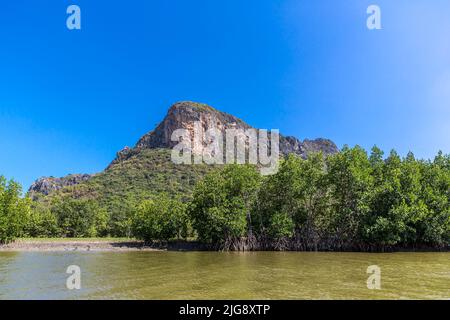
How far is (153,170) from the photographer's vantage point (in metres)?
125

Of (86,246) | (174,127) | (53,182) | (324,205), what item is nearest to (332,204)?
(324,205)

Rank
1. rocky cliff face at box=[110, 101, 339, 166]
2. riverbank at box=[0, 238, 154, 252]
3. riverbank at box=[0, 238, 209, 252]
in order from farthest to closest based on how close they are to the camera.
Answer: rocky cliff face at box=[110, 101, 339, 166] → riverbank at box=[0, 238, 209, 252] → riverbank at box=[0, 238, 154, 252]

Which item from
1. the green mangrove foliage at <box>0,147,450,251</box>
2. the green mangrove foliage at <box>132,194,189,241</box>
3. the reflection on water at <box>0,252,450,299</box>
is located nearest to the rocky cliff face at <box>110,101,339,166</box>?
the green mangrove foliage at <box>132,194,189,241</box>

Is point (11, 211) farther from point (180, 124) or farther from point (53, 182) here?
point (53, 182)

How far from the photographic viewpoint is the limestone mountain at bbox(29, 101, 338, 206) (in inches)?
4181

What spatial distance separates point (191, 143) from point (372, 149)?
12485 cm

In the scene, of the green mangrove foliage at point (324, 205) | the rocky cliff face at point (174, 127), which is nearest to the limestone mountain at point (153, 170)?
the rocky cliff face at point (174, 127)

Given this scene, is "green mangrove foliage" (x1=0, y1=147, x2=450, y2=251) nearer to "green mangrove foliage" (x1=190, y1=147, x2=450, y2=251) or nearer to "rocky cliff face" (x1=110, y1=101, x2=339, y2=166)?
"green mangrove foliage" (x1=190, y1=147, x2=450, y2=251)

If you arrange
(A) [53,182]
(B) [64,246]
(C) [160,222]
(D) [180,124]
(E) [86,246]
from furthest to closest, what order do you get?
1. (A) [53,182]
2. (D) [180,124]
3. (C) [160,222]
4. (E) [86,246]
5. (B) [64,246]

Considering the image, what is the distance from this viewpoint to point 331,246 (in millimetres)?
43844

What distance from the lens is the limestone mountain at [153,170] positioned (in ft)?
348

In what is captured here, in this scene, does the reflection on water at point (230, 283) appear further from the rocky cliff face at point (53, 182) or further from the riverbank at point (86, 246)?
the rocky cliff face at point (53, 182)
